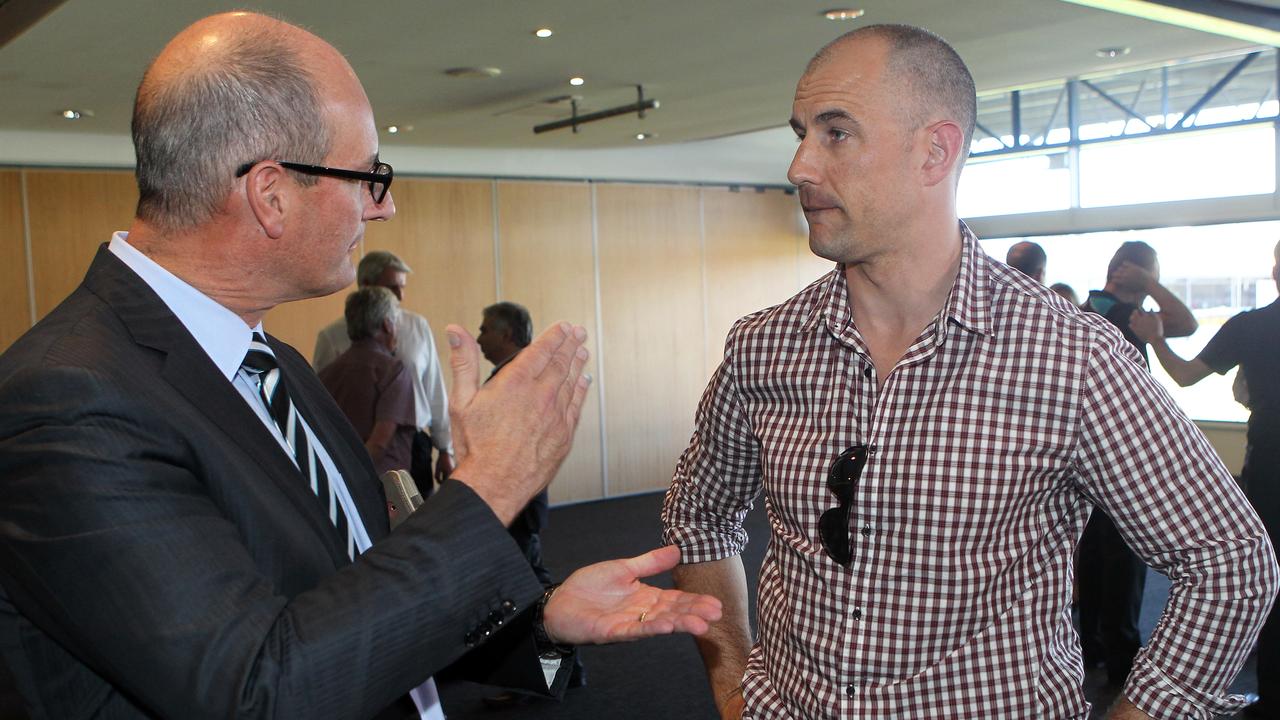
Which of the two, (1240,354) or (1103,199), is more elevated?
(1103,199)

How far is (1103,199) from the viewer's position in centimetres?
937

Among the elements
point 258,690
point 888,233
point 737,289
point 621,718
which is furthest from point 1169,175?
point 258,690

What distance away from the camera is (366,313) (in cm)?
469

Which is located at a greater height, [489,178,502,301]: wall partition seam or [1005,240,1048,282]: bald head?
[489,178,502,301]: wall partition seam

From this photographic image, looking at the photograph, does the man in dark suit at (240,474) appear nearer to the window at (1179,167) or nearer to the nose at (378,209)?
the nose at (378,209)

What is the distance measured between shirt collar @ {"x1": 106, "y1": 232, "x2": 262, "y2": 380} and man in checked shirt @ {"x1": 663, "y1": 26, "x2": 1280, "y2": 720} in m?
0.87

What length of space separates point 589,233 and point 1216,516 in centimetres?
853

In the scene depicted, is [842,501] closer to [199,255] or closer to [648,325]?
[199,255]

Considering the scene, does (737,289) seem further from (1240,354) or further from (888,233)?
(888,233)

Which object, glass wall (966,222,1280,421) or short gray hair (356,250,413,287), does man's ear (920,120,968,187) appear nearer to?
short gray hair (356,250,413,287)

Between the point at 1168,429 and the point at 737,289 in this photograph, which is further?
the point at 737,289

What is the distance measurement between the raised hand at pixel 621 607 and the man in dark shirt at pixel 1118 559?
12.0 ft

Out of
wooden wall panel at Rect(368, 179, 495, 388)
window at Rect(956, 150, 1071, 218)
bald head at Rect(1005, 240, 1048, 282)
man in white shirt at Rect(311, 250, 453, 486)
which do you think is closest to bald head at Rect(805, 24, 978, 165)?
bald head at Rect(1005, 240, 1048, 282)

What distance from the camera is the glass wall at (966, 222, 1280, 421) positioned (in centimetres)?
877
